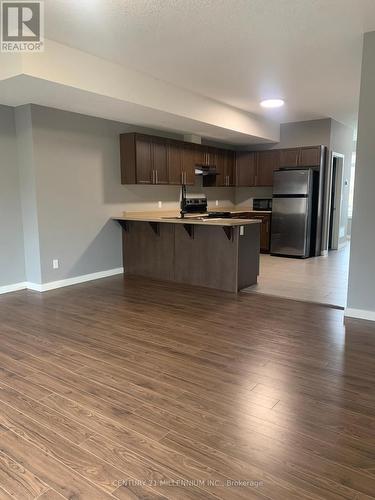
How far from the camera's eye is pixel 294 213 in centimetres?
721

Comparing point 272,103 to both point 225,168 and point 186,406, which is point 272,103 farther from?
point 186,406

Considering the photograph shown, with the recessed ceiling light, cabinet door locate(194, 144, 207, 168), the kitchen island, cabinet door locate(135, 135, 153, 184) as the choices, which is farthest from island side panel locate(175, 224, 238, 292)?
the recessed ceiling light

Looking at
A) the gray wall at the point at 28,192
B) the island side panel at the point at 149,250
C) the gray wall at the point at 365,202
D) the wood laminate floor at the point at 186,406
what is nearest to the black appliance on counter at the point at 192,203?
the island side panel at the point at 149,250

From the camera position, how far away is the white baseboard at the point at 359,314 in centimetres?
371

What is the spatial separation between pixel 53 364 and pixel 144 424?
1.08 m

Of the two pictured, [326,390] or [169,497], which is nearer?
[169,497]

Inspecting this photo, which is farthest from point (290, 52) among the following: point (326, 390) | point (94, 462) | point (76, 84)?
point (94, 462)

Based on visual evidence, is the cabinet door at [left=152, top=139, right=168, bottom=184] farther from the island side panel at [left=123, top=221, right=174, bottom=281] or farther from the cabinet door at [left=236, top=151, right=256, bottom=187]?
the cabinet door at [left=236, top=151, right=256, bottom=187]

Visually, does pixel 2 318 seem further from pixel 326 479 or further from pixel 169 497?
pixel 326 479

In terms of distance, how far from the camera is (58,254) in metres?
5.02

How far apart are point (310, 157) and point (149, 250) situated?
12.7ft

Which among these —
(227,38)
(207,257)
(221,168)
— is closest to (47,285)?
(207,257)

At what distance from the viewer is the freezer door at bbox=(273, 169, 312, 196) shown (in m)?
7.04

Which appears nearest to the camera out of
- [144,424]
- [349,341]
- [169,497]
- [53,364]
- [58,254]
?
[169,497]
